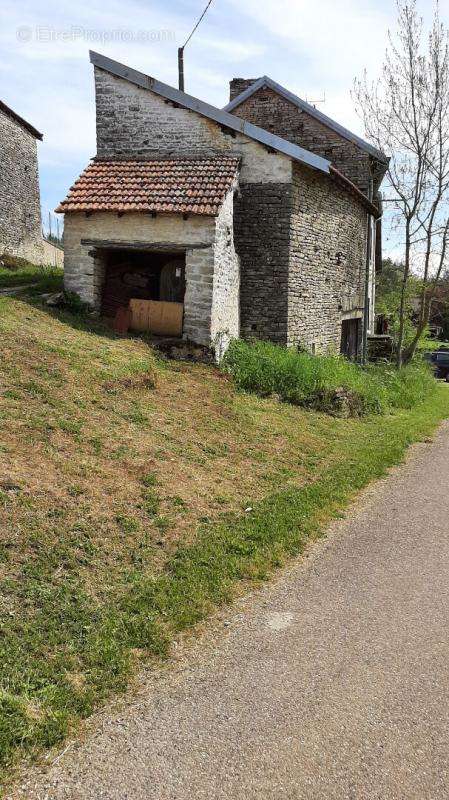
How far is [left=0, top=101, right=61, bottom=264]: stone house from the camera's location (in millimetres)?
23438

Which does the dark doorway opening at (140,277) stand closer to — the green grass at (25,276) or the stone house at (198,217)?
the stone house at (198,217)

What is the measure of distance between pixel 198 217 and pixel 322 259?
4.92m

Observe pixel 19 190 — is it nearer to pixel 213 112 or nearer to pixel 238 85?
pixel 238 85

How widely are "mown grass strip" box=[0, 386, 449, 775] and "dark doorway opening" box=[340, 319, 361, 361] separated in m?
13.3

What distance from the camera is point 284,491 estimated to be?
7199mm

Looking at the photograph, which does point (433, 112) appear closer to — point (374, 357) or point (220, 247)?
point (374, 357)

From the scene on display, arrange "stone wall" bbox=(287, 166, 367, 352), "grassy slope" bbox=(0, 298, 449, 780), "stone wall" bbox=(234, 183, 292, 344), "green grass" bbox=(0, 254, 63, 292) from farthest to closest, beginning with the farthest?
"green grass" bbox=(0, 254, 63, 292) < "stone wall" bbox=(287, 166, 367, 352) < "stone wall" bbox=(234, 183, 292, 344) < "grassy slope" bbox=(0, 298, 449, 780)

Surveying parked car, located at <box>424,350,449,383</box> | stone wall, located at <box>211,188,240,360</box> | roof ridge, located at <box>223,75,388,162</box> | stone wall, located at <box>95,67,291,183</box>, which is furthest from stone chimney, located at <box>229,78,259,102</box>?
parked car, located at <box>424,350,449,383</box>

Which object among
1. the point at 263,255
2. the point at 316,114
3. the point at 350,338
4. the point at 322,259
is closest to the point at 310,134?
the point at 316,114

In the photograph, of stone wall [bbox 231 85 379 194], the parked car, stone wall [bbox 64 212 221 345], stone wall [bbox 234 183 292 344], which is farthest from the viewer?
the parked car

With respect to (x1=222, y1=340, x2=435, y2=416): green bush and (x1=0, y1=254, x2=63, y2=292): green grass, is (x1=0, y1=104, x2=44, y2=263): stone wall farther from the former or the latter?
(x1=222, y1=340, x2=435, y2=416): green bush

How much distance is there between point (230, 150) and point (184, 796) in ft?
41.7

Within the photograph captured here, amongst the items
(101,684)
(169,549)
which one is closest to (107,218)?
(169,549)

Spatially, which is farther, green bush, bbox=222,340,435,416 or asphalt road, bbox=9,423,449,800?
green bush, bbox=222,340,435,416
